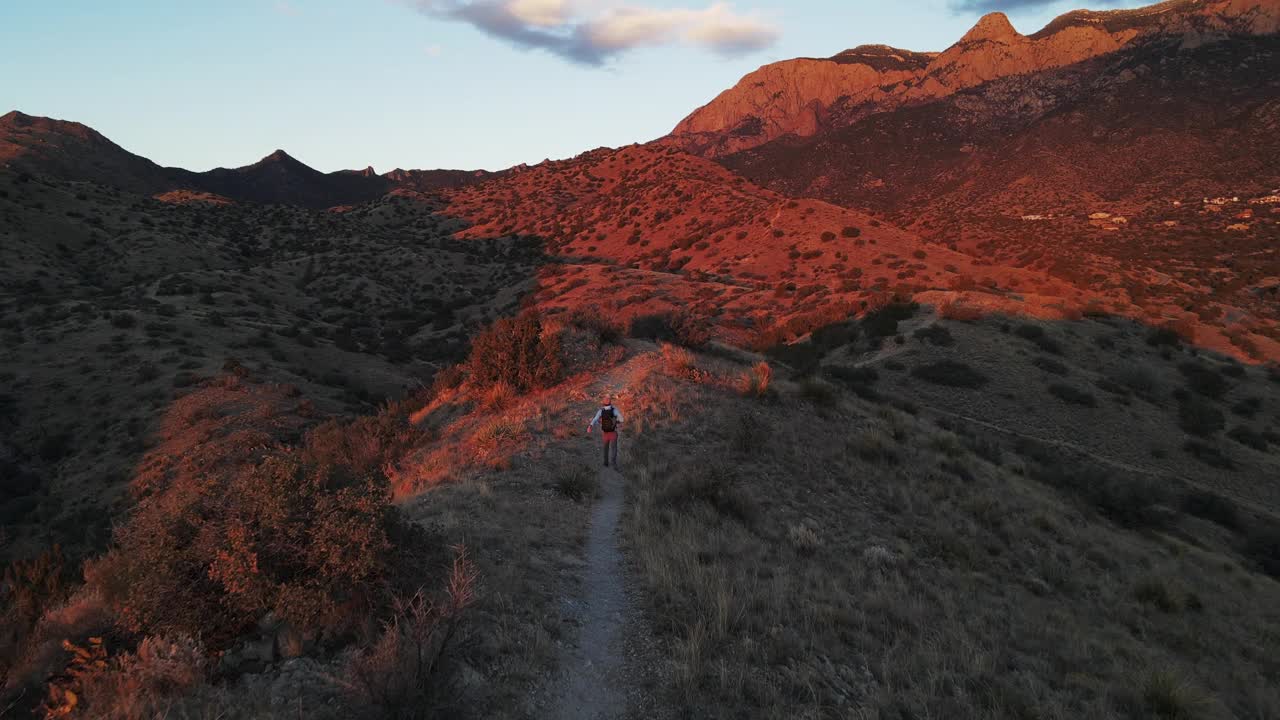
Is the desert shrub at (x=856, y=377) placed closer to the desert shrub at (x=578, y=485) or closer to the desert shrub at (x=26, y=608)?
the desert shrub at (x=578, y=485)

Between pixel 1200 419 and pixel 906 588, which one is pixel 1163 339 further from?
pixel 906 588

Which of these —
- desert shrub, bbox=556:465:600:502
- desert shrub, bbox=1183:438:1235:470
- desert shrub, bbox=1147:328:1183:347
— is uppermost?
desert shrub, bbox=556:465:600:502

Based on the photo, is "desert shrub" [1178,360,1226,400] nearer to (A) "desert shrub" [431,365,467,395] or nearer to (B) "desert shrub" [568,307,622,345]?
(B) "desert shrub" [568,307,622,345]

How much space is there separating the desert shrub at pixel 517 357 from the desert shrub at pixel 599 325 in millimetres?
2942

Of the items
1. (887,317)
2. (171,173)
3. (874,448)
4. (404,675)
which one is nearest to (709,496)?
(874,448)

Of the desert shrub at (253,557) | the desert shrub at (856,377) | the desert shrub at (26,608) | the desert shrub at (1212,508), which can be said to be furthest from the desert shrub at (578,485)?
the desert shrub at (1212,508)

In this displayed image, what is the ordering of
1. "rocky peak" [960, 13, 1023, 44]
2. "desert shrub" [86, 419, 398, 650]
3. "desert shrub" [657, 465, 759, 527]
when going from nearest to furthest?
"desert shrub" [86, 419, 398, 650]
"desert shrub" [657, 465, 759, 527]
"rocky peak" [960, 13, 1023, 44]

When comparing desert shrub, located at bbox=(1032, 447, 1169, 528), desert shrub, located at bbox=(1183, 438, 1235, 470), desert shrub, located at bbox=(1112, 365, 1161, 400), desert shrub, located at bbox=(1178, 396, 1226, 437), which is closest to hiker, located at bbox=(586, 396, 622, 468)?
desert shrub, located at bbox=(1032, 447, 1169, 528)

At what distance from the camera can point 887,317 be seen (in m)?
28.7

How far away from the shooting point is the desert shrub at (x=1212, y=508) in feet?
54.3

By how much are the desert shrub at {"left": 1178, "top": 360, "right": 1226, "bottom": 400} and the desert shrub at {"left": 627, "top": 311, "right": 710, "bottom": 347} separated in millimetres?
20244

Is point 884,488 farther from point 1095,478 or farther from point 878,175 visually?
point 878,175

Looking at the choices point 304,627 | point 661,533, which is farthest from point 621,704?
point 661,533

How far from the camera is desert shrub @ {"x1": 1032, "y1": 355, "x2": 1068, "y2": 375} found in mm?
23672
